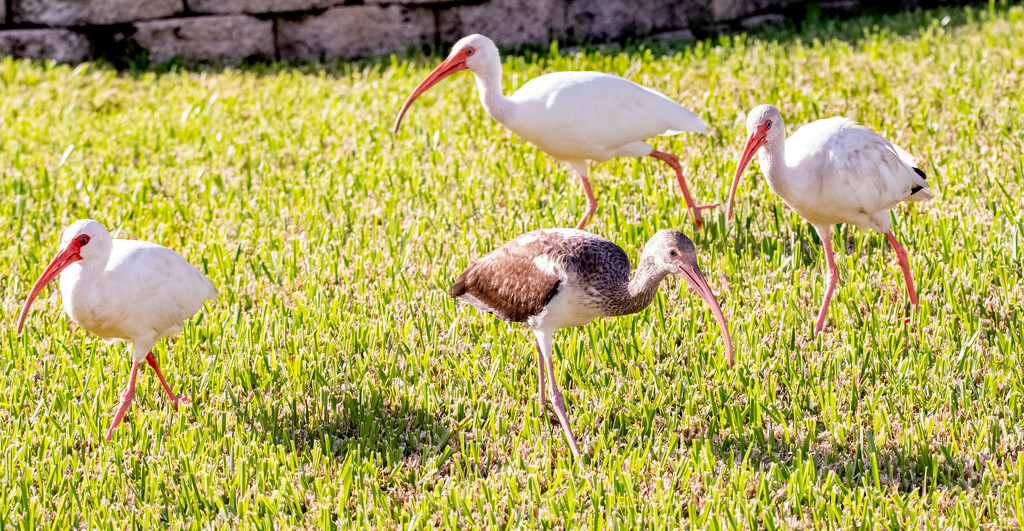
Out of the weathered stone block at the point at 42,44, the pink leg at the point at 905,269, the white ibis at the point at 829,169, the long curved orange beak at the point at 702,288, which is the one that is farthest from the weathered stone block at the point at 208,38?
the long curved orange beak at the point at 702,288

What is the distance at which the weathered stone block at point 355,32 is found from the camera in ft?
30.0

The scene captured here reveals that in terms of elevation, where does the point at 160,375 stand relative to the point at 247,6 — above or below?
below

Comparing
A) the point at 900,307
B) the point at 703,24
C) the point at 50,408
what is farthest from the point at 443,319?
the point at 703,24

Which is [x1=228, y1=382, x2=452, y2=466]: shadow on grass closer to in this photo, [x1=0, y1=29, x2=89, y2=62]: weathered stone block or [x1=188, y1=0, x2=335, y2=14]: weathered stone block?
[x1=188, y1=0, x2=335, y2=14]: weathered stone block

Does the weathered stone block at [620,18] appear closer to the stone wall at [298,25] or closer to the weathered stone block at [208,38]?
the stone wall at [298,25]

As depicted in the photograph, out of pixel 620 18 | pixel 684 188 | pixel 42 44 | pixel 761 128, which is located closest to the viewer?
pixel 761 128

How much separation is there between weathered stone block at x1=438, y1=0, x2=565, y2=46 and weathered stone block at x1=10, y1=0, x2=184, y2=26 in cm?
238

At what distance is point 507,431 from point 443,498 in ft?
1.69

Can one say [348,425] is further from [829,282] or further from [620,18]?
[620,18]

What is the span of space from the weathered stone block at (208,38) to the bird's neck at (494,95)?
4.49m

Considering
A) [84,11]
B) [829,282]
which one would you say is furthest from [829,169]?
[84,11]

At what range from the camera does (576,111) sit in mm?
4961

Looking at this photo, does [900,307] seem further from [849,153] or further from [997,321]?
[849,153]

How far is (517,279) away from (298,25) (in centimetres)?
620
